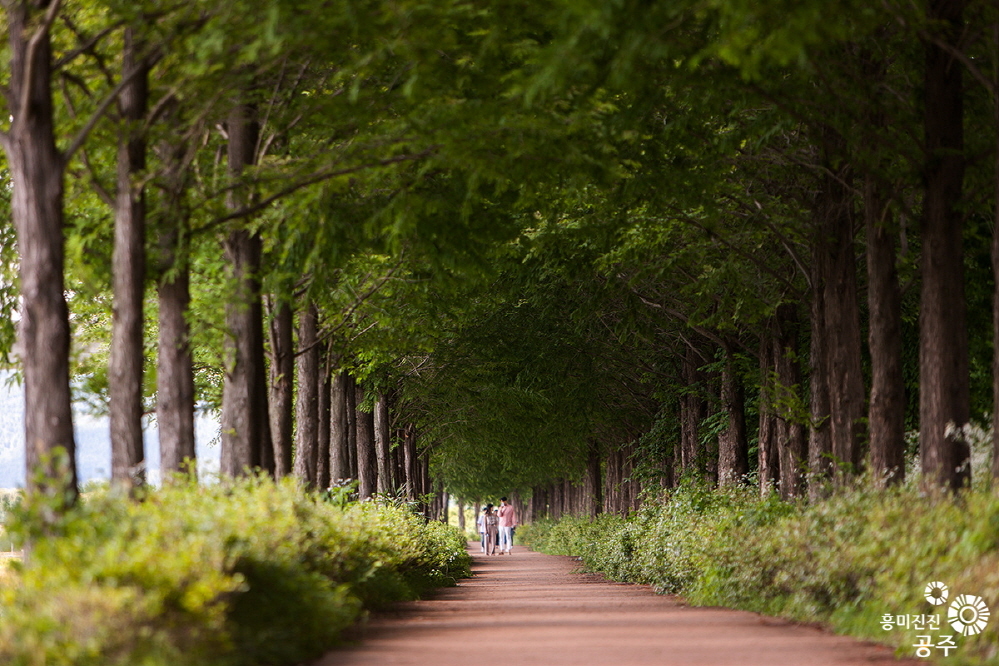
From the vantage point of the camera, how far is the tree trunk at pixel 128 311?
1120 cm

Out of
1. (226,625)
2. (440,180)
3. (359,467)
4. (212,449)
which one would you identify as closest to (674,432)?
(359,467)

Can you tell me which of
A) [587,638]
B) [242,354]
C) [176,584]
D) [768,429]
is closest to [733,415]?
[768,429]

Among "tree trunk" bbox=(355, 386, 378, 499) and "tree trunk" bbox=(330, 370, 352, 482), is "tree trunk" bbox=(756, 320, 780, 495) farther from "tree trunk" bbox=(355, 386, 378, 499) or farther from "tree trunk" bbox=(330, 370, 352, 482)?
"tree trunk" bbox=(355, 386, 378, 499)

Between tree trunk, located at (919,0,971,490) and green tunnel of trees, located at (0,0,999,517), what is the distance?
0.03 metres

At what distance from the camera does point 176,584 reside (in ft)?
24.5

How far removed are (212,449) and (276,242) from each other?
26.1 metres

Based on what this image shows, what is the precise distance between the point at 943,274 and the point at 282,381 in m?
9.89

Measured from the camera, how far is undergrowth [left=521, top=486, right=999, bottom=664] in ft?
30.7

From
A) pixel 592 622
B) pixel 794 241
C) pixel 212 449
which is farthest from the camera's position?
pixel 212 449

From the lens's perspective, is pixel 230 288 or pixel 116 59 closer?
pixel 116 59

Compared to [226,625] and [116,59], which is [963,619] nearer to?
[226,625]

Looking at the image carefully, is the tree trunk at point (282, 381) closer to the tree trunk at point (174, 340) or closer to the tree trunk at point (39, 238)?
the tree trunk at point (174, 340)

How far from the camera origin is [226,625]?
26.6 ft

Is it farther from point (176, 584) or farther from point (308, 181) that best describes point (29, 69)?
point (176, 584)
